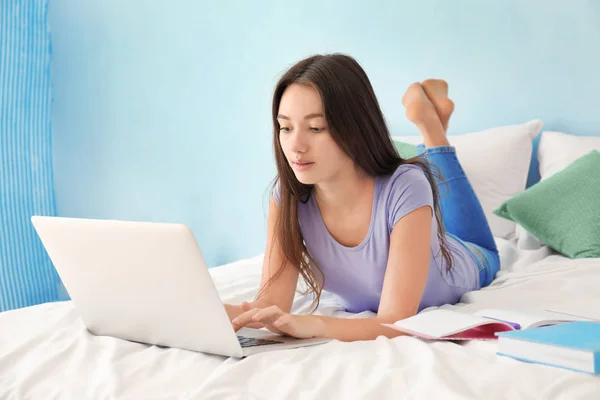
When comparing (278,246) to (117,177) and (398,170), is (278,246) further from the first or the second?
(117,177)

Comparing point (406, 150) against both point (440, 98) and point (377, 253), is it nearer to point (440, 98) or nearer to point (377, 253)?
point (440, 98)

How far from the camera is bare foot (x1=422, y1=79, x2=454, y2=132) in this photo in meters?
2.27

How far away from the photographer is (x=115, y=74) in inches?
150

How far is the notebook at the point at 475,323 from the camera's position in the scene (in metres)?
1.24

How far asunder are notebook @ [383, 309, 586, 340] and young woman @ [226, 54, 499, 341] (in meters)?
0.10

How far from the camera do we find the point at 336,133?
4.89 feet

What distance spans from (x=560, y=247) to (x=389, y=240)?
987 mm

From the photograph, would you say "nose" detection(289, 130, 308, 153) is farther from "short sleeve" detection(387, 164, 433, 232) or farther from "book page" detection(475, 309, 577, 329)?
"book page" detection(475, 309, 577, 329)

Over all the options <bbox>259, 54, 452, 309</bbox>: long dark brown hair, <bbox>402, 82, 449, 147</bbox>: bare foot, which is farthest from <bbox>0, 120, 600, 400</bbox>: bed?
<bbox>402, 82, 449, 147</bbox>: bare foot

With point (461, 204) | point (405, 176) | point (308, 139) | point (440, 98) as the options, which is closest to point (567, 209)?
point (461, 204)

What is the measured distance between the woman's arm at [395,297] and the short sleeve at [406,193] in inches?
0.6

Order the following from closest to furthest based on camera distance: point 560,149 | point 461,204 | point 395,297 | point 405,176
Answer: point 395,297 → point 405,176 → point 461,204 → point 560,149

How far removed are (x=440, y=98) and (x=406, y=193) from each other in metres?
0.87

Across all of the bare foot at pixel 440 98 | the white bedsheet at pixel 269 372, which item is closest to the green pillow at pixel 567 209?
the bare foot at pixel 440 98
